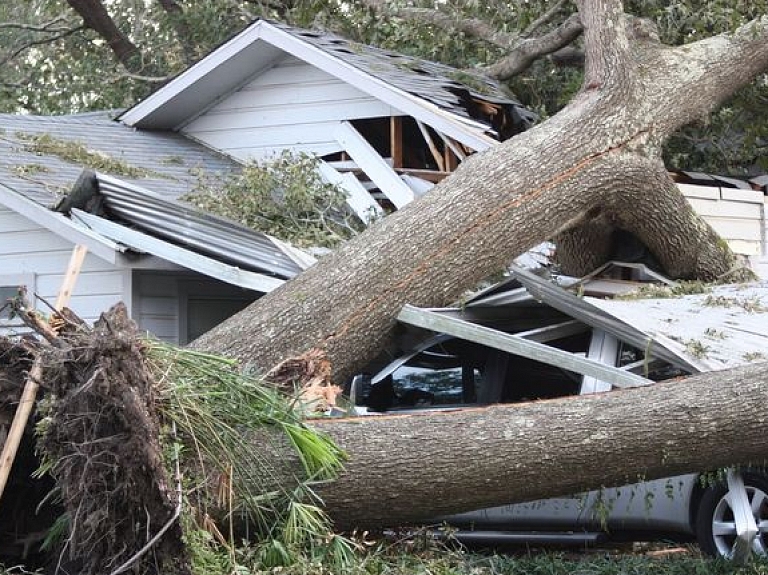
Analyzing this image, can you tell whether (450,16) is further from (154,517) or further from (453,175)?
(154,517)

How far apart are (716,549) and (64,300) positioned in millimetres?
4244

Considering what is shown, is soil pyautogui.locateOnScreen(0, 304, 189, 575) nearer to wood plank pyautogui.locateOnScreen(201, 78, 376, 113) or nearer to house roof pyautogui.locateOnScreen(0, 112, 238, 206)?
house roof pyautogui.locateOnScreen(0, 112, 238, 206)

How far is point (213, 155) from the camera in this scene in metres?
13.5

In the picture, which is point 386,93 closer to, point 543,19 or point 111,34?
point 543,19

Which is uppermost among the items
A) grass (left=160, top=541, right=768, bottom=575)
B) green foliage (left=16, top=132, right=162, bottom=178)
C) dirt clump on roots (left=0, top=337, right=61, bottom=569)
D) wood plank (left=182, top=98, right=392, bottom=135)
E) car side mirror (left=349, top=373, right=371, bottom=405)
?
wood plank (left=182, top=98, right=392, bottom=135)

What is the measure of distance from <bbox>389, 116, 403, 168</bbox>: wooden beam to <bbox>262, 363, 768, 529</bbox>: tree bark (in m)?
5.87

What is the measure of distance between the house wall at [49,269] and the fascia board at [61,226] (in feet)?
1.42

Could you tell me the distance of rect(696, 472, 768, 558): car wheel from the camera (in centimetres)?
739

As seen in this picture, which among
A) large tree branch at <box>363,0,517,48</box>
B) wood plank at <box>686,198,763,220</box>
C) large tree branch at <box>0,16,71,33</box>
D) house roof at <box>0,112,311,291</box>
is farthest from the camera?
large tree branch at <box>0,16,71,33</box>

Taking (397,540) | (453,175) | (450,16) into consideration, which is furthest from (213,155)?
(397,540)

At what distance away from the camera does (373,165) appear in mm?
12062

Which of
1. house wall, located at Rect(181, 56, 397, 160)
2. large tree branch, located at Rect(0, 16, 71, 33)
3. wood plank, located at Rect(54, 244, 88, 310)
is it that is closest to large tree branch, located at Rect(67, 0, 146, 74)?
large tree branch, located at Rect(0, 16, 71, 33)

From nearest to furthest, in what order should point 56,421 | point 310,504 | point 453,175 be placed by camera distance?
point 56,421 < point 310,504 < point 453,175

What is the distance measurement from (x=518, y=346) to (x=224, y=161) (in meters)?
6.35
